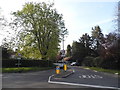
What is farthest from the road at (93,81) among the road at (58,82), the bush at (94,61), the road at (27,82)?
the bush at (94,61)

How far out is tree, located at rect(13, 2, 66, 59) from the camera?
44812 mm

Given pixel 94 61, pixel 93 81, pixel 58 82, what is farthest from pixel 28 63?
pixel 58 82

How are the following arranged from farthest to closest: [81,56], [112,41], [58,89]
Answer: [81,56], [112,41], [58,89]

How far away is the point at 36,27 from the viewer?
45000mm

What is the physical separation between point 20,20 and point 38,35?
515 centimetres

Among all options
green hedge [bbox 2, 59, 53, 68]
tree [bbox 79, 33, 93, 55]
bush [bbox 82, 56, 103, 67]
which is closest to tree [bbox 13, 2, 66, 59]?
green hedge [bbox 2, 59, 53, 68]

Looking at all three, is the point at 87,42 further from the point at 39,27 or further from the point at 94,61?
the point at 39,27

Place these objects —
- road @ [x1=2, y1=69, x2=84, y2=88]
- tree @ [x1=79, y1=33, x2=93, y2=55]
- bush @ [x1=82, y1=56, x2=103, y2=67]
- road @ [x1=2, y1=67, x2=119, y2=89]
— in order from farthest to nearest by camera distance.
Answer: tree @ [x1=79, y1=33, x2=93, y2=55] → bush @ [x1=82, y1=56, x2=103, y2=67] → road @ [x1=2, y1=67, x2=119, y2=89] → road @ [x1=2, y1=69, x2=84, y2=88]

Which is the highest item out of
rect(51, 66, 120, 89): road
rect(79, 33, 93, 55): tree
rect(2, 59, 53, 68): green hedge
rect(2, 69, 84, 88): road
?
rect(79, 33, 93, 55): tree

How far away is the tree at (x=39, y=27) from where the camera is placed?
44812 millimetres

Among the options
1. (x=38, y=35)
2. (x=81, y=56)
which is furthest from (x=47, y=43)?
(x=81, y=56)

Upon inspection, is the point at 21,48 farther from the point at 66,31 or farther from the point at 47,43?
the point at 66,31

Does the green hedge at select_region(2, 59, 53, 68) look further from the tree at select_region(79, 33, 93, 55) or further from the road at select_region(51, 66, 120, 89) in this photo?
the tree at select_region(79, 33, 93, 55)

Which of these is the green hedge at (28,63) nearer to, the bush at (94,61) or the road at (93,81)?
the bush at (94,61)
